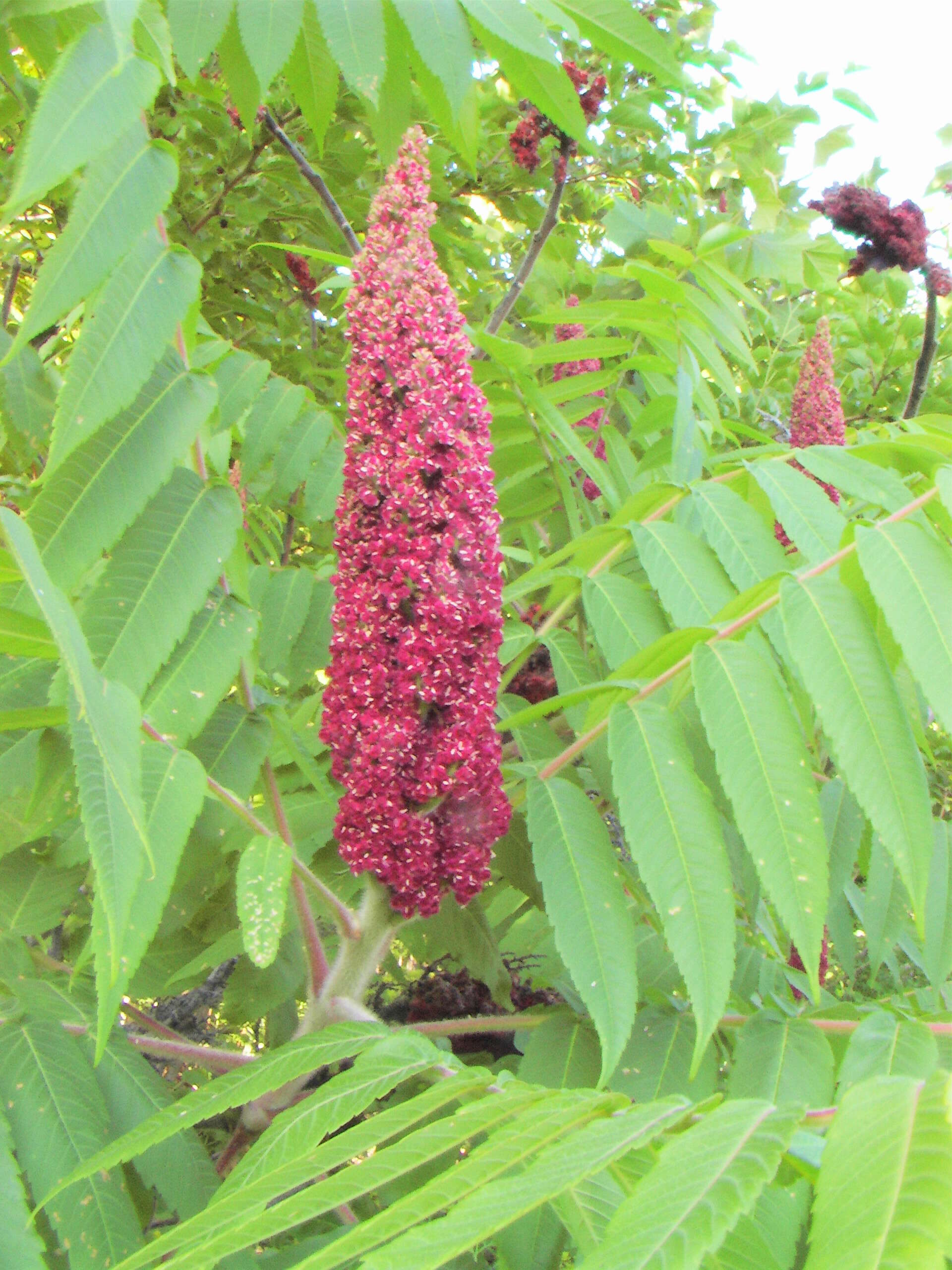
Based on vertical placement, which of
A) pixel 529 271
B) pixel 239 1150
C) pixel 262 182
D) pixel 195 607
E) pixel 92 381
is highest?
pixel 262 182

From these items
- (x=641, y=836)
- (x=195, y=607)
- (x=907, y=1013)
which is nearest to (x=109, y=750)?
(x=195, y=607)

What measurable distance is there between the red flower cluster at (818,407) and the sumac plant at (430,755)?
2.46 feet

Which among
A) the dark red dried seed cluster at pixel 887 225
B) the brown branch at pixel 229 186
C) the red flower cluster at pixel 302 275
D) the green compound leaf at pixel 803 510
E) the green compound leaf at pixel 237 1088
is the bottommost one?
the green compound leaf at pixel 237 1088

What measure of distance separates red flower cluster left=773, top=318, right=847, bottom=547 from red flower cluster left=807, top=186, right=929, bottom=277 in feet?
1.57

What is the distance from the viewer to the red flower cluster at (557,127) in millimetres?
2779

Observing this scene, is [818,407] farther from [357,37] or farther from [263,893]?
[263,893]

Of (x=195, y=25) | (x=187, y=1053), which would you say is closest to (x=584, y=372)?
(x=195, y=25)

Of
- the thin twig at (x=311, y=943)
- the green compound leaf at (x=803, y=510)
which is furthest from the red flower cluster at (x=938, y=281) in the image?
the thin twig at (x=311, y=943)

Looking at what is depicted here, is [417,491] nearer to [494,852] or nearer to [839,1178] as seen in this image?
[494,852]

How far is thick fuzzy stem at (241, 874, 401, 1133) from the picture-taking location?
5.32 ft

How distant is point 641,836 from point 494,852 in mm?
610

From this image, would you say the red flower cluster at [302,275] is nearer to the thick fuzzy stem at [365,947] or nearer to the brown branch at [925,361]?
the brown branch at [925,361]

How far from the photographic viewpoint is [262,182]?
4.06 metres

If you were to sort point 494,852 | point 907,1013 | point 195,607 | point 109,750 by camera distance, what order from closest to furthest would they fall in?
point 109,750
point 195,607
point 907,1013
point 494,852
